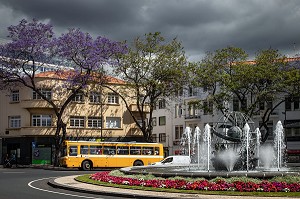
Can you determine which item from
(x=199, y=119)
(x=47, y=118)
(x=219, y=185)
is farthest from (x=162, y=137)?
(x=219, y=185)

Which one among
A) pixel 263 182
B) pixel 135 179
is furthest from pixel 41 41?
pixel 263 182

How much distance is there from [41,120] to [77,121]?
4715 mm

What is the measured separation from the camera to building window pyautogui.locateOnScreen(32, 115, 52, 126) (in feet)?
188

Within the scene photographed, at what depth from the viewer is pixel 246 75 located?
153 feet

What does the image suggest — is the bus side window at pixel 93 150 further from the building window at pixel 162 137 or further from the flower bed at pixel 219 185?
the building window at pixel 162 137

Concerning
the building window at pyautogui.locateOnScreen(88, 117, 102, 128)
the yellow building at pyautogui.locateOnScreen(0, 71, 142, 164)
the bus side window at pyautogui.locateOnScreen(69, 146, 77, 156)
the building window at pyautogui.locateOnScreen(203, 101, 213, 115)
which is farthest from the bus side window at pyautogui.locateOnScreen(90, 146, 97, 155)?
the building window at pyautogui.locateOnScreen(88, 117, 102, 128)

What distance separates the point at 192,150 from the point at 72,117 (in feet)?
52.3

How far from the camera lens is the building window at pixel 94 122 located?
6116cm

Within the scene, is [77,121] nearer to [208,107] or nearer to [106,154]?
[106,154]

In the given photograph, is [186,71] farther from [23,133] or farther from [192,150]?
[23,133]

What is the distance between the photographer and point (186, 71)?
1909 inches

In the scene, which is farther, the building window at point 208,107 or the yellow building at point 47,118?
the yellow building at point 47,118

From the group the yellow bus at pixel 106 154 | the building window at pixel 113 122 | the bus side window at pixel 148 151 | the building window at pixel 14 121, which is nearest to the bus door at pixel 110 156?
the yellow bus at pixel 106 154

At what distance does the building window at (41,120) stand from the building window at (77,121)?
2.96 m
